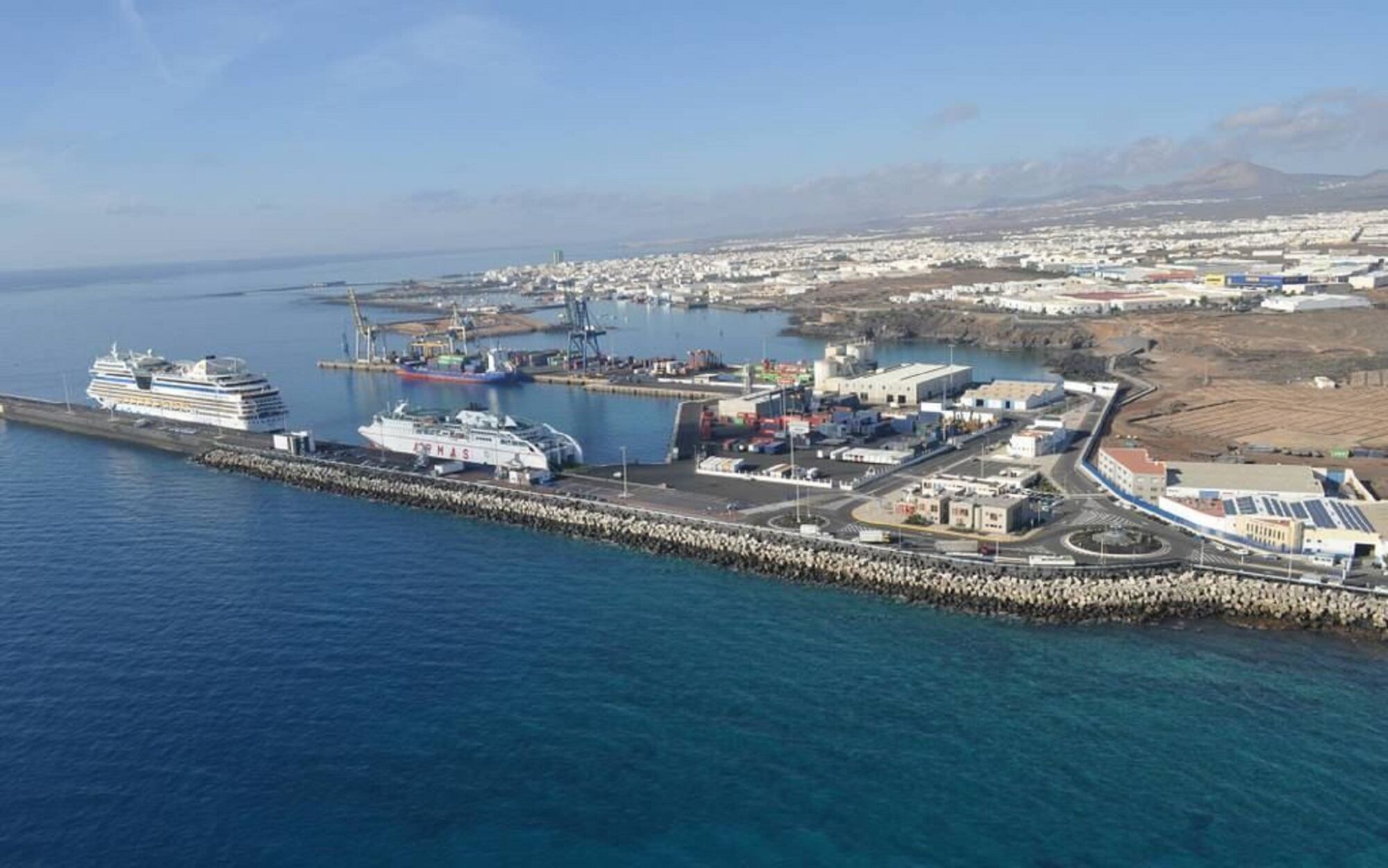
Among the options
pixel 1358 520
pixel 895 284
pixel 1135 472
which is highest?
pixel 895 284

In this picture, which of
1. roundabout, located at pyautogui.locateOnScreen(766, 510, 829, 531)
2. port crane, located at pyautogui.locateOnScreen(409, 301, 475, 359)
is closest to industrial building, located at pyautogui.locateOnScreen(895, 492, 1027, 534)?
roundabout, located at pyautogui.locateOnScreen(766, 510, 829, 531)

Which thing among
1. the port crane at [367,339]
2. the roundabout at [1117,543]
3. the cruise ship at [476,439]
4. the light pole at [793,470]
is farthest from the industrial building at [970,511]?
the port crane at [367,339]

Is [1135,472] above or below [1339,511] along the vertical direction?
above

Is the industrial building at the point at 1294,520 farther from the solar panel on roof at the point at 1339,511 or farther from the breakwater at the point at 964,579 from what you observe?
the breakwater at the point at 964,579

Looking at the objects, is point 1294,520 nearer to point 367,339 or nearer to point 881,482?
point 881,482

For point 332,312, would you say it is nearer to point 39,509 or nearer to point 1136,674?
point 39,509

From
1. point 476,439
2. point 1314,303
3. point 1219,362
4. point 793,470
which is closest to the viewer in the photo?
point 793,470

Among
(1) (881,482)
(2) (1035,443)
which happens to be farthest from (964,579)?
(2) (1035,443)
